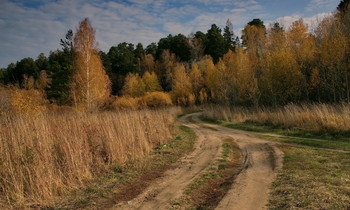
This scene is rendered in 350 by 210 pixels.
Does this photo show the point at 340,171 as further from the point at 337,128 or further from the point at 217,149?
the point at 337,128

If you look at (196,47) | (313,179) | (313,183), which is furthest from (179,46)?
(313,183)

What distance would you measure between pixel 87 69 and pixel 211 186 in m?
17.6

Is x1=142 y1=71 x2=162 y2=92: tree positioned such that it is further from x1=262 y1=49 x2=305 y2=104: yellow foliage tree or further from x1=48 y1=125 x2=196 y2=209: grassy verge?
x1=48 y1=125 x2=196 y2=209: grassy verge

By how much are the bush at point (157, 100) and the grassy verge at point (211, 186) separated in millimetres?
32736

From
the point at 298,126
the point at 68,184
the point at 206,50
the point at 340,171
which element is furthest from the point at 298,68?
the point at 206,50

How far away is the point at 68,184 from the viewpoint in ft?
19.1

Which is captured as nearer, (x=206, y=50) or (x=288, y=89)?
(x=288, y=89)

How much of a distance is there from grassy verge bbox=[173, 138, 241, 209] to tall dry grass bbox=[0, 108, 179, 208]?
2905 millimetres

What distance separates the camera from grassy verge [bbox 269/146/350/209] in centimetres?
423

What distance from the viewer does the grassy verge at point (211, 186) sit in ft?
15.4

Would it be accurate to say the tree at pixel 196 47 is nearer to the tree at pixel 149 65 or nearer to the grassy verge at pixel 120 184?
the tree at pixel 149 65

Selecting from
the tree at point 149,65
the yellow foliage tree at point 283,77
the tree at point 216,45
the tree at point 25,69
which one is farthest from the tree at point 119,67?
the yellow foliage tree at point 283,77

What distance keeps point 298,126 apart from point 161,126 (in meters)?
8.30

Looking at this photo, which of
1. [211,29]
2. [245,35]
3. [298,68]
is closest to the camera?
[298,68]
